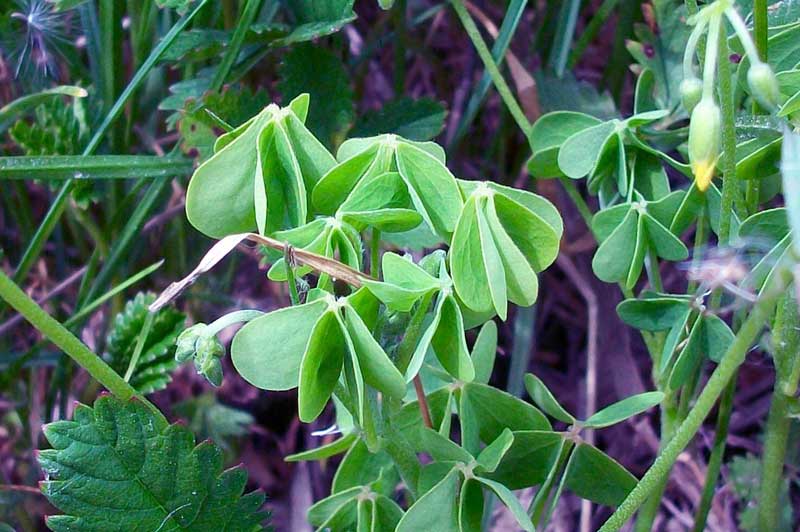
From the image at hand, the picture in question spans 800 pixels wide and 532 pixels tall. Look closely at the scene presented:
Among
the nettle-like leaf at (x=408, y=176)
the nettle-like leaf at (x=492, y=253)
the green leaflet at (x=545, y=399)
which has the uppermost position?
the nettle-like leaf at (x=408, y=176)

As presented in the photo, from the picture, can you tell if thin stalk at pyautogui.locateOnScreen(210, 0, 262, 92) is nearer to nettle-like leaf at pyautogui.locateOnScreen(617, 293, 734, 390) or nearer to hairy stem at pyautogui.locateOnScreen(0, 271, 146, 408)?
hairy stem at pyautogui.locateOnScreen(0, 271, 146, 408)

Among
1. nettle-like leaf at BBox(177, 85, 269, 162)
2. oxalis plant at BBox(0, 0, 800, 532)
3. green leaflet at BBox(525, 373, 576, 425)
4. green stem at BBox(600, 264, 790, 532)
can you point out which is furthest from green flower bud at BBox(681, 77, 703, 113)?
nettle-like leaf at BBox(177, 85, 269, 162)

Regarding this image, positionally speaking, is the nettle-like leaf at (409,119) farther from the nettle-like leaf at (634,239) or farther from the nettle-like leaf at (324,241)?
the nettle-like leaf at (324,241)

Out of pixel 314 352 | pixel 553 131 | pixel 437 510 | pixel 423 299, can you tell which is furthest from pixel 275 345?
pixel 553 131

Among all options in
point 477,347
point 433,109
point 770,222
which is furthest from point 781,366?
point 433,109

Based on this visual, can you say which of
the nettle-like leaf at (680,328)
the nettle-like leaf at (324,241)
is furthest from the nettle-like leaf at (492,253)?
the nettle-like leaf at (680,328)

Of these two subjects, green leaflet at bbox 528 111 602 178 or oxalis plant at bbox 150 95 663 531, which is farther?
green leaflet at bbox 528 111 602 178

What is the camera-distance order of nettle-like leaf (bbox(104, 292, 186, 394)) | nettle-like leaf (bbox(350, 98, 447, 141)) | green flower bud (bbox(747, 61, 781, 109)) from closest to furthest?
green flower bud (bbox(747, 61, 781, 109)), nettle-like leaf (bbox(104, 292, 186, 394)), nettle-like leaf (bbox(350, 98, 447, 141))
